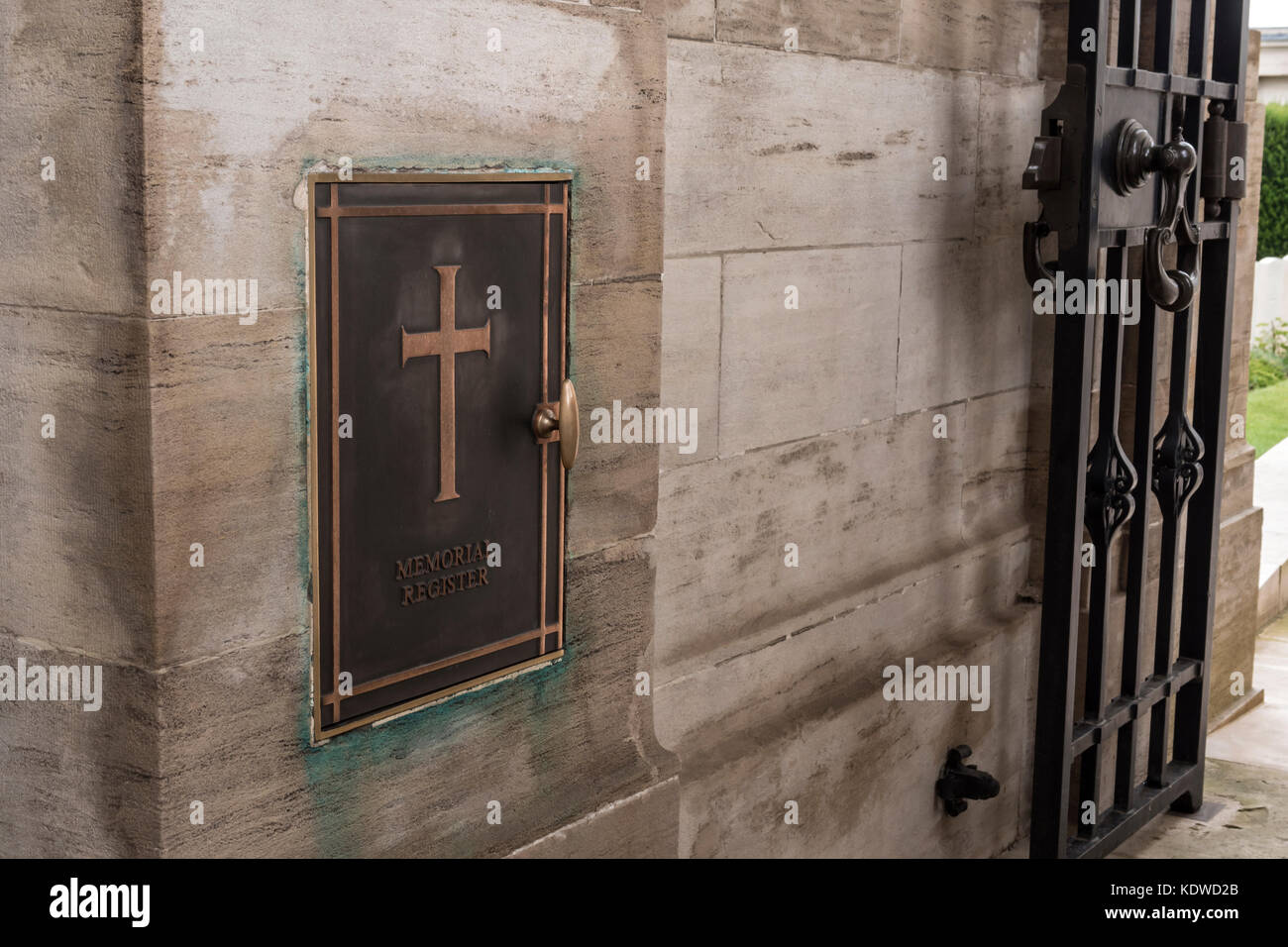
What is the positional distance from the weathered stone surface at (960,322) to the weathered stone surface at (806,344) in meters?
0.10

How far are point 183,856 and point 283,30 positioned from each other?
1166 millimetres

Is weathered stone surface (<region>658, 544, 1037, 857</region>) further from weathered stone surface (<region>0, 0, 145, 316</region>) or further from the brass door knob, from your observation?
weathered stone surface (<region>0, 0, 145, 316</region>)

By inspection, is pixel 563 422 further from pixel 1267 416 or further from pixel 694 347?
pixel 1267 416

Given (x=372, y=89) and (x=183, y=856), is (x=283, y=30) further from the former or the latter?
(x=183, y=856)

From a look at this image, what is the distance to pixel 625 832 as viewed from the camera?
2.86m

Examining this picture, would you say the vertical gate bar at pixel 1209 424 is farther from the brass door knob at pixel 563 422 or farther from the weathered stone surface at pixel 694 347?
the brass door knob at pixel 563 422

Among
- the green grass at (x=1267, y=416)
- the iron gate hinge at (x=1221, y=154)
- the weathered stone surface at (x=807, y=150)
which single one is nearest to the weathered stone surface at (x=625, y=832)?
the weathered stone surface at (x=807, y=150)

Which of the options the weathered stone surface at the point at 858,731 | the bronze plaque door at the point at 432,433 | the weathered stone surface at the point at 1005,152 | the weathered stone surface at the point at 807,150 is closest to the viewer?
the bronze plaque door at the point at 432,433

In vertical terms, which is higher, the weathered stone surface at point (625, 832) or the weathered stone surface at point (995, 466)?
the weathered stone surface at point (995, 466)

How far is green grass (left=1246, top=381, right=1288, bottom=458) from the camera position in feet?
37.4

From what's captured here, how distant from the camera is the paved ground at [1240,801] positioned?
15.9 feet

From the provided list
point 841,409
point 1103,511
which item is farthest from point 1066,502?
point 841,409

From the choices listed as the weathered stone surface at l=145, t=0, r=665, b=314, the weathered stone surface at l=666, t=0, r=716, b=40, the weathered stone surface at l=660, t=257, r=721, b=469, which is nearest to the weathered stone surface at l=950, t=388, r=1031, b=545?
the weathered stone surface at l=660, t=257, r=721, b=469

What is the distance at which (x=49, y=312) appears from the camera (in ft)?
6.87
